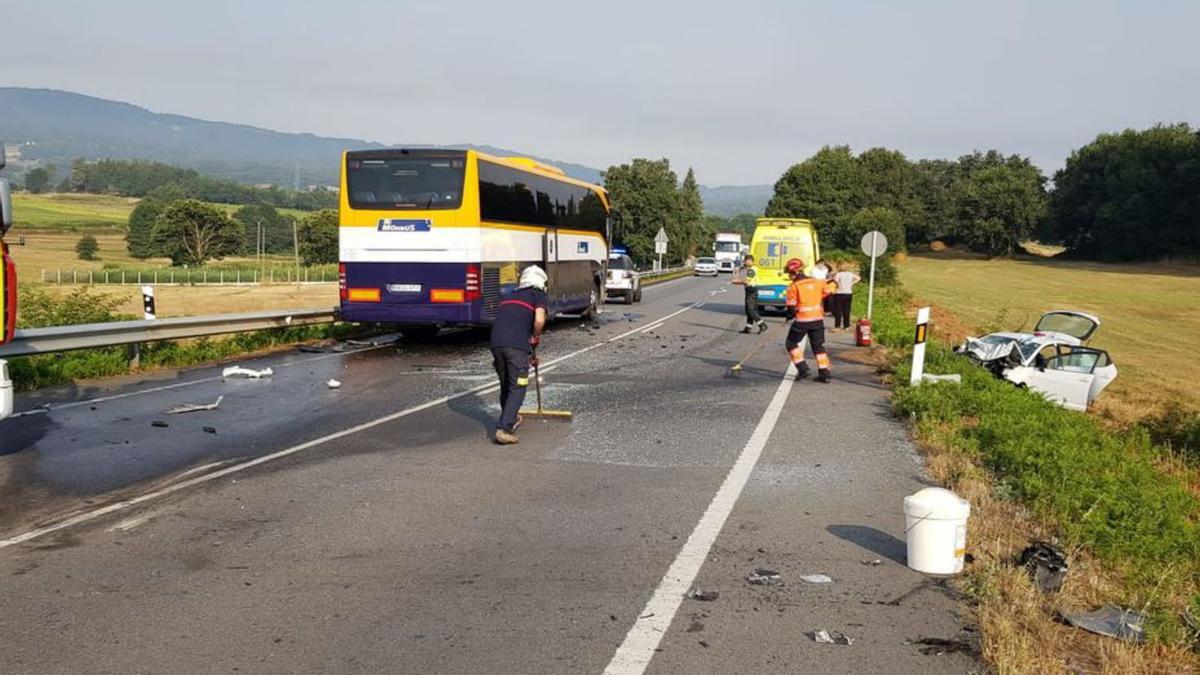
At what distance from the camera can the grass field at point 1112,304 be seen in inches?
846

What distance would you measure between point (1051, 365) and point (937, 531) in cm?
1270

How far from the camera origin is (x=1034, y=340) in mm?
17281

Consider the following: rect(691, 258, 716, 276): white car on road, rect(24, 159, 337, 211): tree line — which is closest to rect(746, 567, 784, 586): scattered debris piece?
rect(691, 258, 716, 276): white car on road

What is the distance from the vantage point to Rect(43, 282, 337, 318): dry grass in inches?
1549

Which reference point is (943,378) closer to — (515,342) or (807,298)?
(807,298)

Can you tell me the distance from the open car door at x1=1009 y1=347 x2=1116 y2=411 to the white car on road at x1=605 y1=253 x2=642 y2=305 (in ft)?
57.6

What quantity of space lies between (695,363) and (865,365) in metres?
3.01

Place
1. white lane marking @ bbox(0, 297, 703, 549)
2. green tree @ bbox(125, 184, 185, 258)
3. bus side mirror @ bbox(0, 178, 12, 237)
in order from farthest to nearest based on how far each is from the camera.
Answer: green tree @ bbox(125, 184, 185, 258), bus side mirror @ bbox(0, 178, 12, 237), white lane marking @ bbox(0, 297, 703, 549)

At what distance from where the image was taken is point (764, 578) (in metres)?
5.27

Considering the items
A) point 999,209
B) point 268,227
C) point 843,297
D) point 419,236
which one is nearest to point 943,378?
point 419,236

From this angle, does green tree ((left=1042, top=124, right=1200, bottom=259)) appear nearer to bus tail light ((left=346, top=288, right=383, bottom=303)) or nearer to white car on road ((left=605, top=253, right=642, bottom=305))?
white car on road ((left=605, top=253, right=642, bottom=305))

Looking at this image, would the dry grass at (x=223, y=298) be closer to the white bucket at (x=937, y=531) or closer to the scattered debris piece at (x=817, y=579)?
the scattered debris piece at (x=817, y=579)

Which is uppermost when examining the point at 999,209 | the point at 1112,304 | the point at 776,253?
the point at 999,209

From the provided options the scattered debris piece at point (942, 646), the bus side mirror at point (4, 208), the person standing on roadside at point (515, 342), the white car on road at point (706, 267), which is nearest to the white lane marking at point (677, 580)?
the scattered debris piece at point (942, 646)
